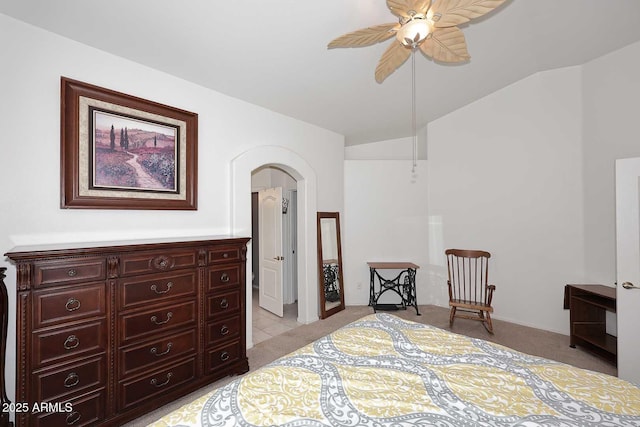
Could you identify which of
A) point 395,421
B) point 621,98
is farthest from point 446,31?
point 621,98

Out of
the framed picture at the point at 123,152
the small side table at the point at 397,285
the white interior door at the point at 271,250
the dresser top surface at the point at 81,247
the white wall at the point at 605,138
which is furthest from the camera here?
the small side table at the point at 397,285

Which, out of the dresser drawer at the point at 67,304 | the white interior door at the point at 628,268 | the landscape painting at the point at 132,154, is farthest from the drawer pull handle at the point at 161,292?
the white interior door at the point at 628,268

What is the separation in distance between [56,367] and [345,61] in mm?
3317

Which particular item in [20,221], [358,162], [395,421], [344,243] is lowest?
[395,421]

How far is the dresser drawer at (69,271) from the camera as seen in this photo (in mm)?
1657

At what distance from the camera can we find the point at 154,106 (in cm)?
253

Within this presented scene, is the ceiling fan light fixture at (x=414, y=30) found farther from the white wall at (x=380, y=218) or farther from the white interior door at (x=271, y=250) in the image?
the white wall at (x=380, y=218)

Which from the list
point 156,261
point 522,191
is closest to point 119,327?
point 156,261

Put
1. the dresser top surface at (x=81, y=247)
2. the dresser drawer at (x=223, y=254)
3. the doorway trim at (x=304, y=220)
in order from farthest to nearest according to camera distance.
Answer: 1. the doorway trim at (x=304, y=220)
2. the dresser drawer at (x=223, y=254)
3. the dresser top surface at (x=81, y=247)

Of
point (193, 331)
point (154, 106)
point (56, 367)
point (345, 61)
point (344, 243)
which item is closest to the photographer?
point (56, 367)

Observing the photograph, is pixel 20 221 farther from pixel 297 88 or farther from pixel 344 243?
pixel 344 243

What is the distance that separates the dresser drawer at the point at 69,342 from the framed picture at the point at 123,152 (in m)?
0.92

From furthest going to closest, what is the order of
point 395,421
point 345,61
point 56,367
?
point 345,61 < point 56,367 < point 395,421

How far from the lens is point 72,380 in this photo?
176 cm
